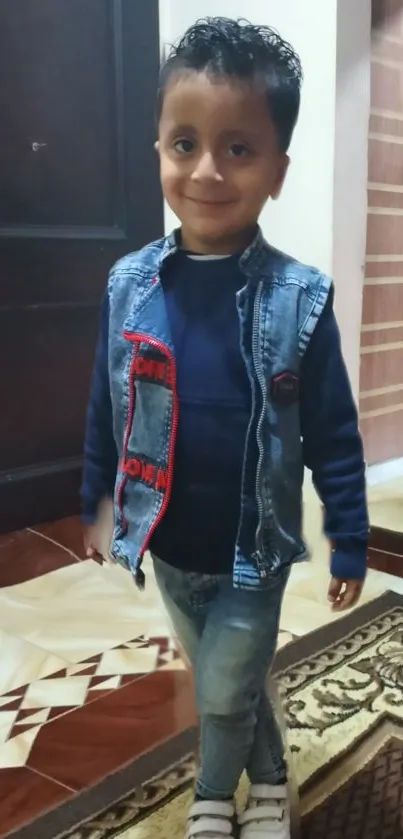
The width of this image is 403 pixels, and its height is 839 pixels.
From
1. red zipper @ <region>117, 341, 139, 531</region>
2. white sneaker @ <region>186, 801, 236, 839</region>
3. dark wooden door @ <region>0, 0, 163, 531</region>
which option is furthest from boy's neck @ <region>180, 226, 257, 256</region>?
dark wooden door @ <region>0, 0, 163, 531</region>

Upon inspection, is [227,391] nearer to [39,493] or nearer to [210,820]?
[210,820]

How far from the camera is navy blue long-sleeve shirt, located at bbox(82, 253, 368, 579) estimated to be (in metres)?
0.74

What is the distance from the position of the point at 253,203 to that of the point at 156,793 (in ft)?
2.12

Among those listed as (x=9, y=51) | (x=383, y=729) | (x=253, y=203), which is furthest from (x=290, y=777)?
(x=9, y=51)

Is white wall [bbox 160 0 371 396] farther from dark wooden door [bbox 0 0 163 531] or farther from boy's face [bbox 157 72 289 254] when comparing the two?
boy's face [bbox 157 72 289 254]

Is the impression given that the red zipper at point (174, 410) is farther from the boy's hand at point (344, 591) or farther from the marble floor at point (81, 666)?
the marble floor at point (81, 666)

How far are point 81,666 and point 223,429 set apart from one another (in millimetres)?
668

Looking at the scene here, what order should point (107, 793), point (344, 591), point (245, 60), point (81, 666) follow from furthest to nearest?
point (81, 666) → point (107, 793) → point (344, 591) → point (245, 60)

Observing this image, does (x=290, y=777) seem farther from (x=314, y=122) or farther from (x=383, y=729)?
(x=314, y=122)

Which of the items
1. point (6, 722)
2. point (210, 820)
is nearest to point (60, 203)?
point (6, 722)

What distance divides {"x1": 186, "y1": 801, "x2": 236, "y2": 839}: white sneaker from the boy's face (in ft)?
1.77

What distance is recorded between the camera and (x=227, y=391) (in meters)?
0.74

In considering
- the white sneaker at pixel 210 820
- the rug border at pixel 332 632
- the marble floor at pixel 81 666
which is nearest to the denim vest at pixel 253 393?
the white sneaker at pixel 210 820

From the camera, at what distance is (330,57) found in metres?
1.61
